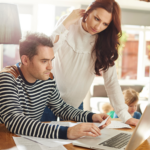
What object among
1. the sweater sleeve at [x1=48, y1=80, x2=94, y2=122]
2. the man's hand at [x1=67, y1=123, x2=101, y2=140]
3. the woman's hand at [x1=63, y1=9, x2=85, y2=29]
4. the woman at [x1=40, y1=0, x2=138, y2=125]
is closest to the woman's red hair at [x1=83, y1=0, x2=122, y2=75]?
the woman at [x1=40, y1=0, x2=138, y2=125]

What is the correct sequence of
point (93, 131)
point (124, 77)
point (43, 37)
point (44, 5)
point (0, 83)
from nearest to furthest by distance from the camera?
point (93, 131) < point (0, 83) < point (43, 37) < point (44, 5) < point (124, 77)

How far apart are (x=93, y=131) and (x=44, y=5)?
4.32 metres

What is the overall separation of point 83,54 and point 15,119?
28.1 inches

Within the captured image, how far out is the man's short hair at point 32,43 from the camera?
1379 millimetres

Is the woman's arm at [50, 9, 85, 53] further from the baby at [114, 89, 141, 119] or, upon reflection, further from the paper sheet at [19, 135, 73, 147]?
the baby at [114, 89, 141, 119]

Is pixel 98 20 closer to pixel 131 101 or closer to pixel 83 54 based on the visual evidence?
pixel 83 54

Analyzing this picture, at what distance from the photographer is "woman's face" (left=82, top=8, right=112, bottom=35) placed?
1447 millimetres

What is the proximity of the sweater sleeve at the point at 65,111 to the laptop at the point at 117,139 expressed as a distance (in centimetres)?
24

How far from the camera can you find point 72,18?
151cm

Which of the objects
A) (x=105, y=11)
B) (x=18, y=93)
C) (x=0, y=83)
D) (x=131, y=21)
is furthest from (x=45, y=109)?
(x=131, y=21)

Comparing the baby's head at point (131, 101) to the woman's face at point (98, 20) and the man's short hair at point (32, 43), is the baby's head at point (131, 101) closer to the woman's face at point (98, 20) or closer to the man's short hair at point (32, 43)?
the woman's face at point (98, 20)

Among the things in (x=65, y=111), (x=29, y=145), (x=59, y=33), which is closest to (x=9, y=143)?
(x=29, y=145)

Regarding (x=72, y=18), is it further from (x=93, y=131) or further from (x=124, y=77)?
(x=124, y=77)

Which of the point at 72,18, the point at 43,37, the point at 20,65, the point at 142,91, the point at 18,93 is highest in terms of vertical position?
the point at 72,18
